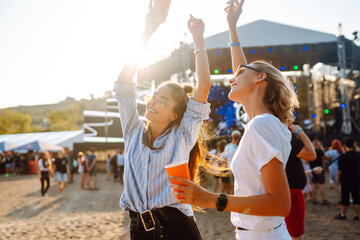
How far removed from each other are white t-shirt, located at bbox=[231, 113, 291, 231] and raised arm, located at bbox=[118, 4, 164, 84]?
2.70ft

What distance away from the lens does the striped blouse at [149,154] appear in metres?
1.75

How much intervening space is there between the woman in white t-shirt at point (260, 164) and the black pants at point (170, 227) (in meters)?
0.38

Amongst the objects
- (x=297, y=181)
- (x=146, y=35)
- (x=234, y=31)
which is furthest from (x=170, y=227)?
(x=297, y=181)

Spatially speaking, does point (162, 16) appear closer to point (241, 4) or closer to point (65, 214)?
point (241, 4)

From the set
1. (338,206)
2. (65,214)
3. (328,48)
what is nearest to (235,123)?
(328,48)

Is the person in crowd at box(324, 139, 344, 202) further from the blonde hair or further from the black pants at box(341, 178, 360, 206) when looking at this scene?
the blonde hair

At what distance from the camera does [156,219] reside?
1720 millimetres

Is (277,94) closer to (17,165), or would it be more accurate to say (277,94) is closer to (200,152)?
(200,152)

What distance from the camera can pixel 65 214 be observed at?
805 cm

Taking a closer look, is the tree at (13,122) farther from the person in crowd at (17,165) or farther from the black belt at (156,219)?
the black belt at (156,219)

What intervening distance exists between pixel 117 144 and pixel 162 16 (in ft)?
81.1

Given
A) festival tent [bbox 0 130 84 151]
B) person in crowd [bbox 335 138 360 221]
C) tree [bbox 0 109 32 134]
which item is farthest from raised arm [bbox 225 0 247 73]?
tree [bbox 0 109 32 134]

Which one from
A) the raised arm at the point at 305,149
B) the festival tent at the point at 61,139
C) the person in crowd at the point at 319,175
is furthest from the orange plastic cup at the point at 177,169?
the festival tent at the point at 61,139

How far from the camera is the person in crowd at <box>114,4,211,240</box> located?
68.5 inches
